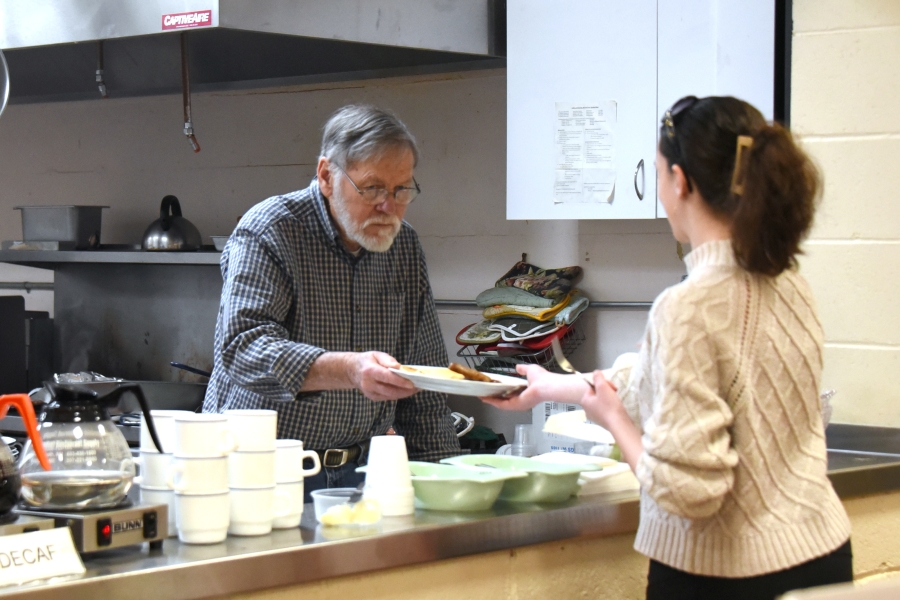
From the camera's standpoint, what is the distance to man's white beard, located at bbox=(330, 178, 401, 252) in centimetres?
226

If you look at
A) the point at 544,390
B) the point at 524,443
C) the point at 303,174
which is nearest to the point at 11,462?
the point at 544,390

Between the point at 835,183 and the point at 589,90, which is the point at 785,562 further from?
the point at 589,90

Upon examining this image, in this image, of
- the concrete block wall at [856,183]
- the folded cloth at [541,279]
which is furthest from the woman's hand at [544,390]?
the folded cloth at [541,279]

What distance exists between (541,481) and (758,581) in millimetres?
451

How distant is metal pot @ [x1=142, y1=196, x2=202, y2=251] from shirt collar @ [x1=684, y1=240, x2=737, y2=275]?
8.71 ft

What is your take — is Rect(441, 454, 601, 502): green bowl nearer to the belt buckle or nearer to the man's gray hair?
the belt buckle

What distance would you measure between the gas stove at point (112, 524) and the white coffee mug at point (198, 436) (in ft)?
0.27

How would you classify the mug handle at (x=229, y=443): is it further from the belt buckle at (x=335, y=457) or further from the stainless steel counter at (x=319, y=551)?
the belt buckle at (x=335, y=457)

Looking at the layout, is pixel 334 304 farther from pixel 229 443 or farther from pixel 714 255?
pixel 714 255

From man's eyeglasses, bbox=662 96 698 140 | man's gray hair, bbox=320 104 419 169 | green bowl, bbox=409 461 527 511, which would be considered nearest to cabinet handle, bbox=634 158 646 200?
man's gray hair, bbox=320 104 419 169

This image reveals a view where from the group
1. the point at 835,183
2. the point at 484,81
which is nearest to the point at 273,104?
the point at 484,81

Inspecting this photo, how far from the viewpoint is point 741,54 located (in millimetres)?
2846

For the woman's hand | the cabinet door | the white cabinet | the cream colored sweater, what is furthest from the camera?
the cabinet door

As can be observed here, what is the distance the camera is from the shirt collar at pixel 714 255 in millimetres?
1421
